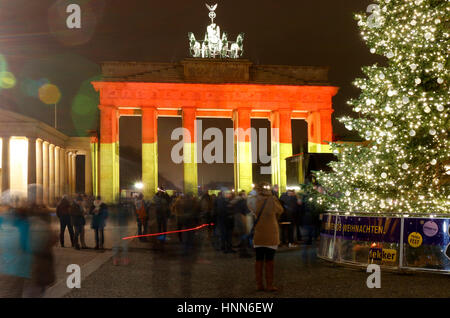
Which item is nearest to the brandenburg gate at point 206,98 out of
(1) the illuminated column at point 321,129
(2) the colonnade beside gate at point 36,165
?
(1) the illuminated column at point 321,129

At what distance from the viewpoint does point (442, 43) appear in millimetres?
12500

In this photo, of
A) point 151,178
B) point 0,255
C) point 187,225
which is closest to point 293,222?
point 187,225

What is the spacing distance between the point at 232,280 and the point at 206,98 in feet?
Result: 147

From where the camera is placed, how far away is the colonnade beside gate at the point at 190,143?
173ft

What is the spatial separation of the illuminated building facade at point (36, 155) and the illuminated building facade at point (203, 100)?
7521 millimetres

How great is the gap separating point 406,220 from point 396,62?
4.48 meters

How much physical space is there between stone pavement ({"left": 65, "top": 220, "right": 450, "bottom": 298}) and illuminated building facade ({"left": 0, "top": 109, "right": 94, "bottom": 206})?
3356cm

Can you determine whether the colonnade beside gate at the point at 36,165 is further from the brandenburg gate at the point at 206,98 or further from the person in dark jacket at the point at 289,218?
the person in dark jacket at the point at 289,218

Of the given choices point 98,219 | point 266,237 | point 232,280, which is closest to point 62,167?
point 98,219

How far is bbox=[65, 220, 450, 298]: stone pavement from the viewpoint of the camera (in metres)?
8.61

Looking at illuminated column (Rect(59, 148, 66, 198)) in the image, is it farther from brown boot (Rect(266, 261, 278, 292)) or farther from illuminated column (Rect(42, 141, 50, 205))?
brown boot (Rect(266, 261, 278, 292))
